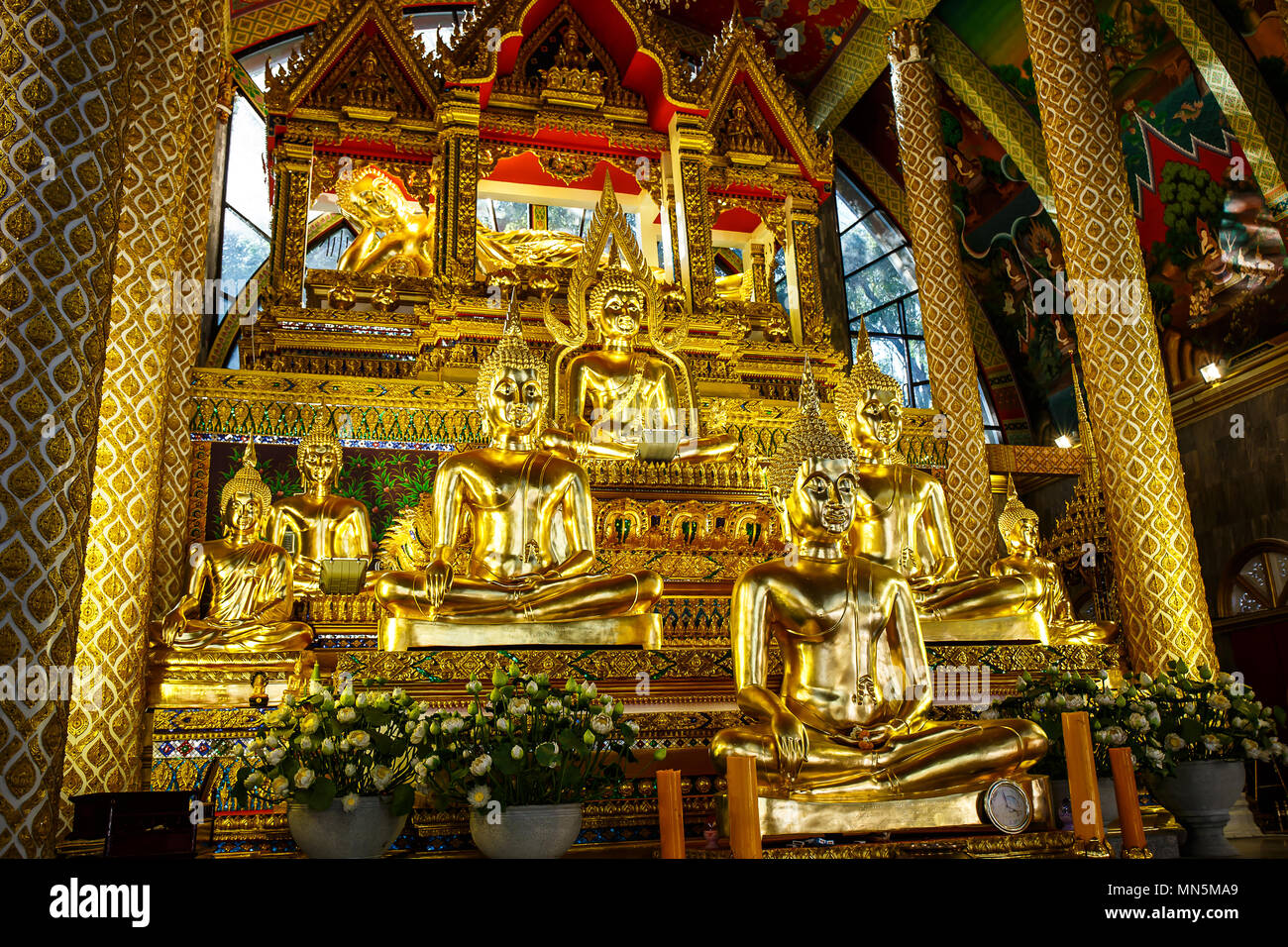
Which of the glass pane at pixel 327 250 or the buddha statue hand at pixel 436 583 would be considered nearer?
the buddha statue hand at pixel 436 583

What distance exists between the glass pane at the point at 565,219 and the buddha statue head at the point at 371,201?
468 centimetres

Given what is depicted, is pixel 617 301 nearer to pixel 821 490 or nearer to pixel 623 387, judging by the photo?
pixel 623 387

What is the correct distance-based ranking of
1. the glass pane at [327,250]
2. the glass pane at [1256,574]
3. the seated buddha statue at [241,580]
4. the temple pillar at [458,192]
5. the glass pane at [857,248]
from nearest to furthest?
the seated buddha statue at [241,580] < the temple pillar at [458,192] < the glass pane at [1256,574] < the glass pane at [327,250] < the glass pane at [857,248]

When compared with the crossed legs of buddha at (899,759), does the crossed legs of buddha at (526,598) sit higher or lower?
higher

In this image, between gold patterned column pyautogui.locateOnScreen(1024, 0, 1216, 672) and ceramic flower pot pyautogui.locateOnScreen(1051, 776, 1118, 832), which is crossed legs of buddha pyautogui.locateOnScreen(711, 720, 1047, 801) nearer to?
ceramic flower pot pyautogui.locateOnScreen(1051, 776, 1118, 832)

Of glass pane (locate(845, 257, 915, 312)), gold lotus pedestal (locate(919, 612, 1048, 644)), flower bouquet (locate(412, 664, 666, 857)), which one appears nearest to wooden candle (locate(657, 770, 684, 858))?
flower bouquet (locate(412, 664, 666, 857))

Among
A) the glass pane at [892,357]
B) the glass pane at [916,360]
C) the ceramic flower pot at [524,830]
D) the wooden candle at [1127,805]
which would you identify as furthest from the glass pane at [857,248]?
the ceramic flower pot at [524,830]

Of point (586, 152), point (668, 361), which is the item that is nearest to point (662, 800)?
point (668, 361)

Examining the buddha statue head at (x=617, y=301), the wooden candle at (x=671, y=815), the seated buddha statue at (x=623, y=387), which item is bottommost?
the wooden candle at (x=671, y=815)

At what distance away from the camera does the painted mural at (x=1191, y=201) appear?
31.6ft

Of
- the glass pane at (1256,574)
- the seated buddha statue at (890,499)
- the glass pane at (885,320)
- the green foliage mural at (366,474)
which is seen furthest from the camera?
the glass pane at (885,320)

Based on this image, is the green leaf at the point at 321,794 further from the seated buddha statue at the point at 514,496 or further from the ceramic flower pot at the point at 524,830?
the seated buddha statue at the point at 514,496

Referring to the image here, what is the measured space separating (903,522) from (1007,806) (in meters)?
2.65

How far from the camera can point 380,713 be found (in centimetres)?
302
